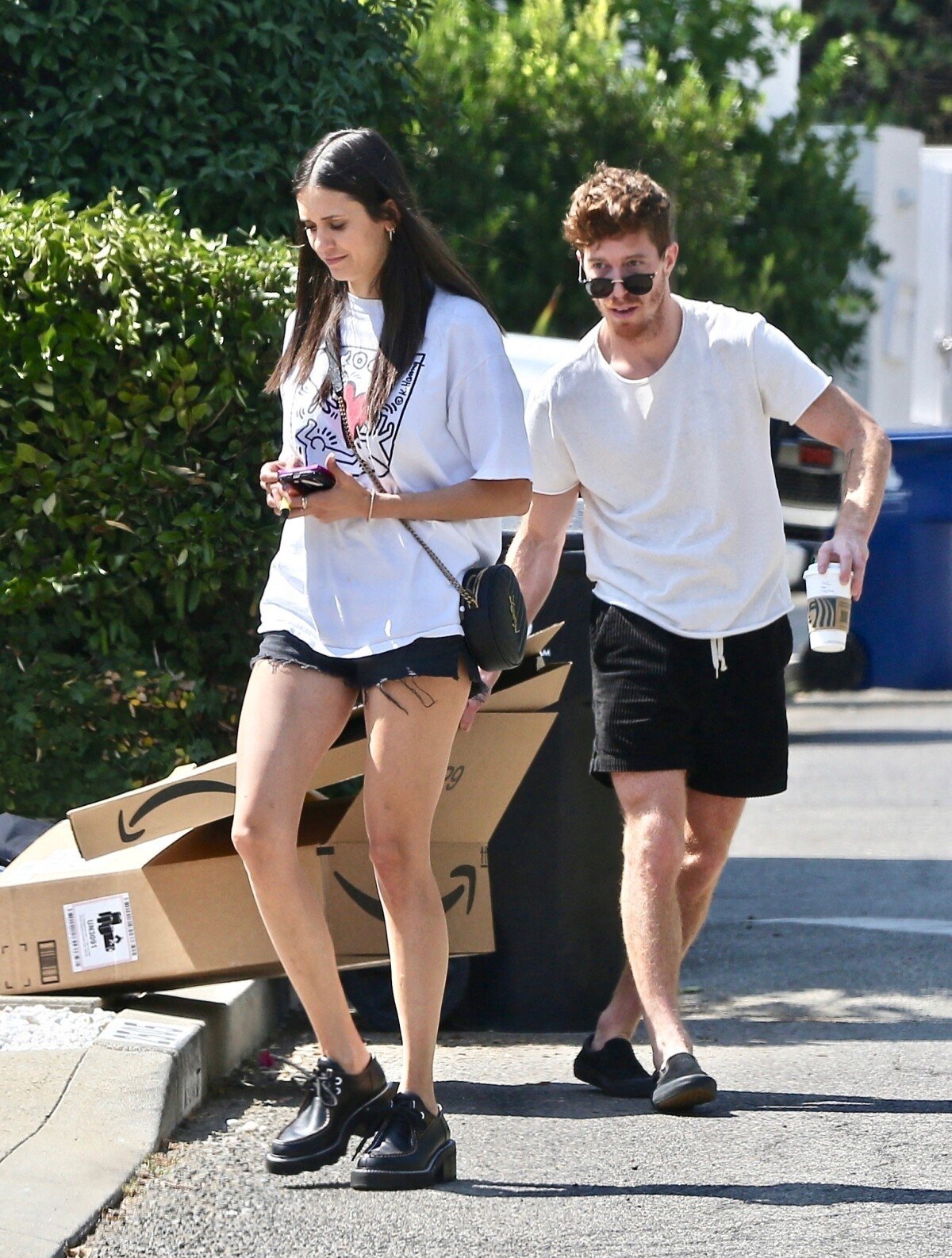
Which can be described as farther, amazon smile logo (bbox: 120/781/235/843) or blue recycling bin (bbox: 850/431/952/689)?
blue recycling bin (bbox: 850/431/952/689)

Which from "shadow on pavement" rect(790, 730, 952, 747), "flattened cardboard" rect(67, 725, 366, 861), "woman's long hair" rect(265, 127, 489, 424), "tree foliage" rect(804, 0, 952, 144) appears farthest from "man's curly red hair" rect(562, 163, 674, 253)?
"tree foliage" rect(804, 0, 952, 144)

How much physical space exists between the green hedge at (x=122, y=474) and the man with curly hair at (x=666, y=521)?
46.4 inches

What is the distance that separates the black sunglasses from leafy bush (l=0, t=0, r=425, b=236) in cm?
244

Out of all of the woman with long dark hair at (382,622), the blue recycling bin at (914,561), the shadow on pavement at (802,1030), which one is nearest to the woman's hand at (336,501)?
the woman with long dark hair at (382,622)

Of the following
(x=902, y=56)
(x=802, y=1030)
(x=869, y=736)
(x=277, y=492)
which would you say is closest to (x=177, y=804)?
(x=277, y=492)

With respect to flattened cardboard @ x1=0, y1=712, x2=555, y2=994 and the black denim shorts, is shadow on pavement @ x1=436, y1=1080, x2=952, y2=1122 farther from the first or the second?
the black denim shorts

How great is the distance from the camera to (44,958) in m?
4.41

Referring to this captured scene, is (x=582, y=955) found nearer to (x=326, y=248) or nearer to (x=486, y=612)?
(x=486, y=612)

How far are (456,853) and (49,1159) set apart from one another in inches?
48.7

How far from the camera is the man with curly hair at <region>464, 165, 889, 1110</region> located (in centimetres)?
421

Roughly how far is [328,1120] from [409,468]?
121cm

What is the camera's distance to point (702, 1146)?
3.98 metres

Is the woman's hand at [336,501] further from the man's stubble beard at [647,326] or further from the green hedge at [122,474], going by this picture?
the green hedge at [122,474]

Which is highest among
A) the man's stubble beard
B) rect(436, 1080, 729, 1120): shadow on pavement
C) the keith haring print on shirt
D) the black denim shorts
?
the man's stubble beard
